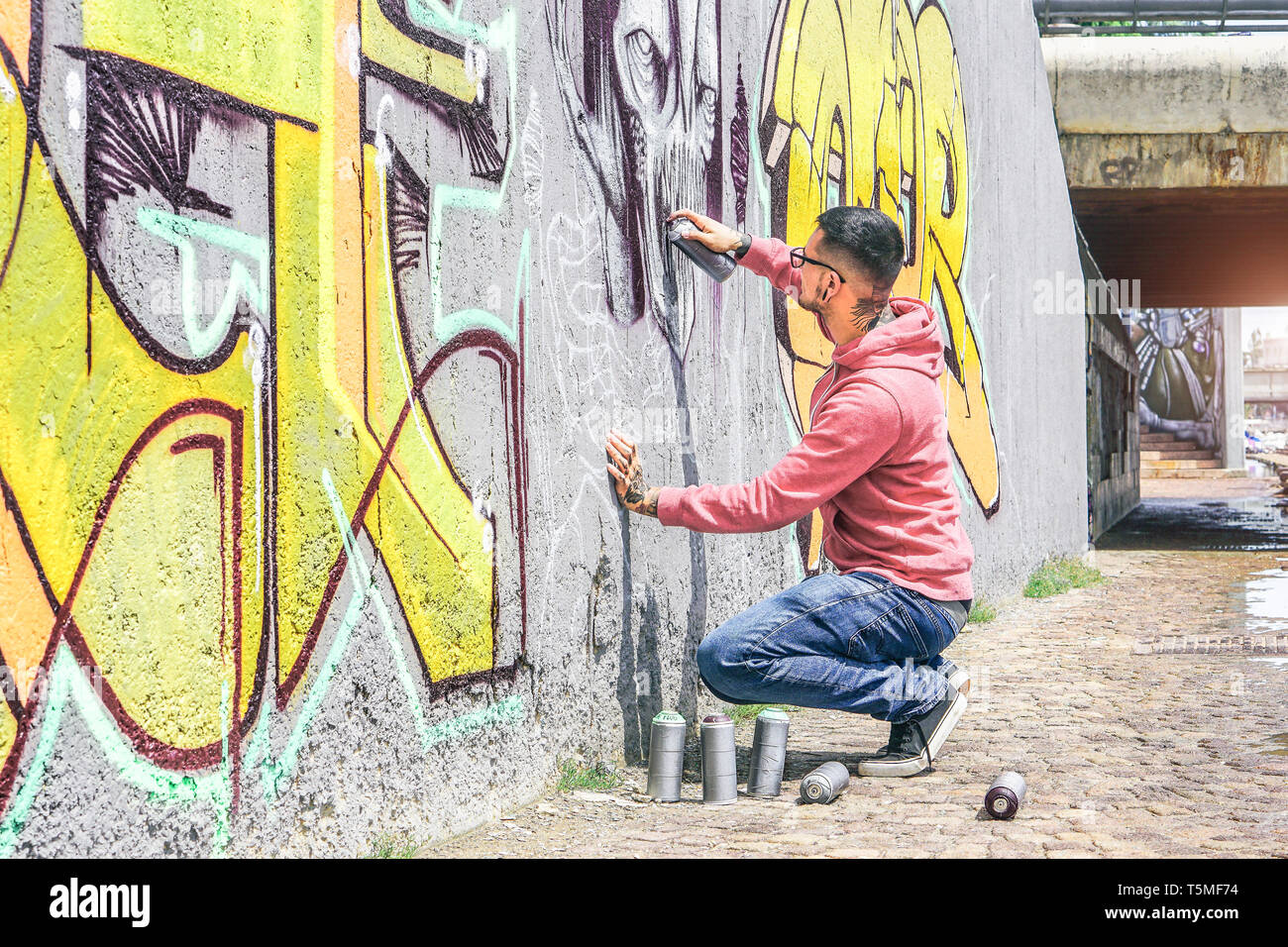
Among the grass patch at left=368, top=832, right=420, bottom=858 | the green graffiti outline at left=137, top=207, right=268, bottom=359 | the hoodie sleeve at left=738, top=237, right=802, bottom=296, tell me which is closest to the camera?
the green graffiti outline at left=137, top=207, right=268, bottom=359

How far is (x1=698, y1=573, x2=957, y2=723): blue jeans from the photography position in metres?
3.90

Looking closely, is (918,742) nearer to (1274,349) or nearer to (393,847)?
(393,847)

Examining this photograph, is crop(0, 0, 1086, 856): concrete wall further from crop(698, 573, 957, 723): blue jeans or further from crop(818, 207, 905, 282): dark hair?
crop(818, 207, 905, 282): dark hair

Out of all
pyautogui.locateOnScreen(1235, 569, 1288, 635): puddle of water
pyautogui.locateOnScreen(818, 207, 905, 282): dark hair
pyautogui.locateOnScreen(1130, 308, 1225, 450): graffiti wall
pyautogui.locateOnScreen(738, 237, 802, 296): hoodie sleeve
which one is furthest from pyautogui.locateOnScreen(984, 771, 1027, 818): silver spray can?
pyautogui.locateOnScreen(1130, 308, 1225, 450): graffiti wall

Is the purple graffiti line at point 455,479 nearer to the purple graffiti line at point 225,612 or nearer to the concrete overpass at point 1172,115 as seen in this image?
the purple graffiti line at point 225,612

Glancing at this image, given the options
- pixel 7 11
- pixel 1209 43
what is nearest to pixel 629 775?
pixel 7 11

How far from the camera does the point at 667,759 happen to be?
150 inches

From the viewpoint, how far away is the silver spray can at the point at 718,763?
378 cm

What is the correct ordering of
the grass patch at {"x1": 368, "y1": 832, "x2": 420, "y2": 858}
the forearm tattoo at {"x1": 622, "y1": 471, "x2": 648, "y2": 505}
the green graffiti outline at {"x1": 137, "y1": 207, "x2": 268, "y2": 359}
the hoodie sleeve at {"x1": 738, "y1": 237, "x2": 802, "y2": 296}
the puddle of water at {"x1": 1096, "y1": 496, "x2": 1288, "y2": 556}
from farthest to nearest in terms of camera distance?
the puddle of water at {"x1": 1096, "y1": 496, "x2": 1288, "y2": 556} → the hoodie sleeve at {"x1": 738, "y1": 237, "x2": 802, "y2": 296} → the forearm tattoo at {"x1": 622, "y1": 471, "x2": 648, "y2": 505} → the grass patch at {"x1": 368, "y1": 832, "x2": 420, "y2": 858} → the green graffiti outline at {"x1": 137, "y1": 207, "x2": 268, "y2": 359}

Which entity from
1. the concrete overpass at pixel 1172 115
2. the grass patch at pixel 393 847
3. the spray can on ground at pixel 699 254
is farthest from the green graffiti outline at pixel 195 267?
the concrete overpass at pixel 1172 115

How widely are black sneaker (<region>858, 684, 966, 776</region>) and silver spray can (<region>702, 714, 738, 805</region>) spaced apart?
57 cm

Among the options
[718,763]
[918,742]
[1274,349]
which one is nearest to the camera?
[718,763]

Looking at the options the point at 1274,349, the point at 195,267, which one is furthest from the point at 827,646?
the point at 1274,349

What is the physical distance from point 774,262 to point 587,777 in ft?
6.40
